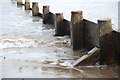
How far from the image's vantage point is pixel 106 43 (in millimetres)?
7527

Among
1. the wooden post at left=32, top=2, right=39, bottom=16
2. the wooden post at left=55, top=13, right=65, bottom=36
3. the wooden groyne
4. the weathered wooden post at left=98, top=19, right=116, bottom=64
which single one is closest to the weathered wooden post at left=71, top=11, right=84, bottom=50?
the wooden groyne

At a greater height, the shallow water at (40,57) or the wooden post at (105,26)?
the wooden post at (105,26)

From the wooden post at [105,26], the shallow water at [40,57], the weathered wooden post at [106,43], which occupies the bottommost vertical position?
the shallow water at [40,57]

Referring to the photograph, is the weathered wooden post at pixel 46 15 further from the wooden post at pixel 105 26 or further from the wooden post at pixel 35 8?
the wooden post at pixel 105 26

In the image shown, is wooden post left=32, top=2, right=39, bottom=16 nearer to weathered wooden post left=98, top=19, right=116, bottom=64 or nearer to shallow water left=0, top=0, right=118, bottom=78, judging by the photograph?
shallow water left=0, top=0, right=118, bottom=78

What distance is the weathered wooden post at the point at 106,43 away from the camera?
296 inches

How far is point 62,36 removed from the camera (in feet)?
38.0

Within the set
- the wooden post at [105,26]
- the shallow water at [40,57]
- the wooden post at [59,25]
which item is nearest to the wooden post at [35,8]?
the shallow water at [40,57]

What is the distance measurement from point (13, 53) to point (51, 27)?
5.45m

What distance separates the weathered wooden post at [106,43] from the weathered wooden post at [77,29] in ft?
5.12

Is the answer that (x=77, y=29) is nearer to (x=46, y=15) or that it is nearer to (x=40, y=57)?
(x=40, y=57)

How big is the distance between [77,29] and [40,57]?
61.6 inches

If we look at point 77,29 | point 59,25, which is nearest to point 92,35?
point 77,29

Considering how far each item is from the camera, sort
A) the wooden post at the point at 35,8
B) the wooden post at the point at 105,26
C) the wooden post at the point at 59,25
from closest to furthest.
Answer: the wooden post at the point at 105,26, the wooden post at the point at 59,25, the wooden post at the point at 35,8
